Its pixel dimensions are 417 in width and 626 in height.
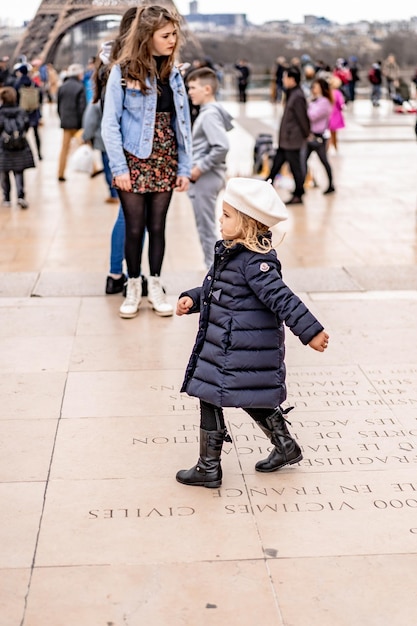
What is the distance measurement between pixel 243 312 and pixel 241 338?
0.11 m

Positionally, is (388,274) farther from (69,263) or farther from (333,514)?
(333,514)

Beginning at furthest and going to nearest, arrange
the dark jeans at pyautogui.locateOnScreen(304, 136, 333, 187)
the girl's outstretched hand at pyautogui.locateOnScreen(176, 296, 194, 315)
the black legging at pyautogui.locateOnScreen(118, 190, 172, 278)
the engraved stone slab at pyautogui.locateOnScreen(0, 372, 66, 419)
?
the dark jeans at pyautogui.locateOnScreen(304, 136, 333, 187) → the black legging at pyautogui.locateOnScreen(118, 190, 172, 278) → the engraved stone slab at pyautogui.locateOnScreen(0, 372, 66, 419) → the girl's outstretched hand at pyautogui.locateOnScreen(176, 296, 194, 315)

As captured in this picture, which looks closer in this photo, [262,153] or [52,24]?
[262,153]

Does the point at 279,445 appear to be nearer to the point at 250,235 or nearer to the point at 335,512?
the point at 335,512

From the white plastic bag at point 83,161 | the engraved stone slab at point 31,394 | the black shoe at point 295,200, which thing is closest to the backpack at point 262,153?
the black shoe at point 295,200

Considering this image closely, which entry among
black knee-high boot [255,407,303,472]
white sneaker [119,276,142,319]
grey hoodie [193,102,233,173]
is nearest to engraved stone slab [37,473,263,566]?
black knee-high boot [255,407,303,472]

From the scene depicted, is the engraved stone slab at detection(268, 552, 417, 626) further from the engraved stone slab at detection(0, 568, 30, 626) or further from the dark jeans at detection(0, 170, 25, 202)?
the dark jeans at detection(0, 170, 25, 202)

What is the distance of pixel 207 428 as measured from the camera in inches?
170

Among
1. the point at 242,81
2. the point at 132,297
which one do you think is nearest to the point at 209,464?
the point at 132,297

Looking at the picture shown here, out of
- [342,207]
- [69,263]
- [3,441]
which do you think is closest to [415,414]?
[3,441]

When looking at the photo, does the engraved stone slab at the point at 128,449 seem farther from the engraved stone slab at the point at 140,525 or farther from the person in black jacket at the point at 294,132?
the person in black jacket at the point at 294,132

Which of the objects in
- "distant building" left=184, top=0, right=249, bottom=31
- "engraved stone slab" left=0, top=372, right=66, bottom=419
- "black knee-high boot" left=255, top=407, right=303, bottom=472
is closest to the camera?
"black knee-high boot" left=255, top=407, right=303, bottom=472

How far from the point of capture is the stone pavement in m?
3.45

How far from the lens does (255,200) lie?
13.3 ft
